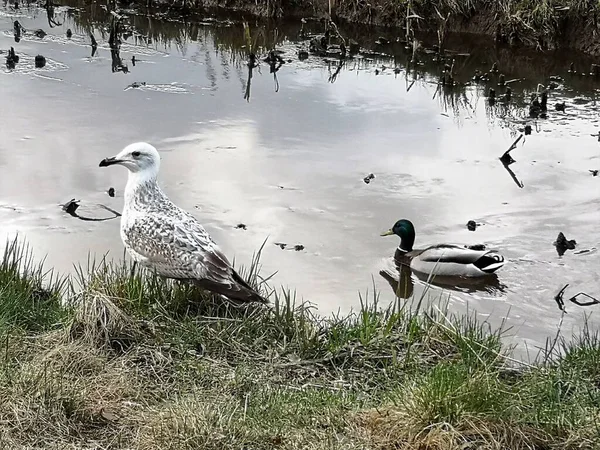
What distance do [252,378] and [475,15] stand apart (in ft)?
41.8

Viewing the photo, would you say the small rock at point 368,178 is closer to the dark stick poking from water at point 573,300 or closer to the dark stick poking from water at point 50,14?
the dark stick poking from water at point 573,300

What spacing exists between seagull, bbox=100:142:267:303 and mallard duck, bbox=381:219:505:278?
2.46 m

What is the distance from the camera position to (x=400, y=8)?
1612 centimetres

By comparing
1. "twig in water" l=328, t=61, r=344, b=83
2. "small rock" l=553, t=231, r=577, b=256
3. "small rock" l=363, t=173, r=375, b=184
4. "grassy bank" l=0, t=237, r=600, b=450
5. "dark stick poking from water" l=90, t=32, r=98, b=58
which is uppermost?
A: "dark stick poking from water" l=90, t=32, r=98, b=58

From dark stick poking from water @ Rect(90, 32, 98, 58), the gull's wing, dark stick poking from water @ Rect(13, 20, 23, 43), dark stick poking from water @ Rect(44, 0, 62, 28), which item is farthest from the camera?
dark stick poking from water @ Rect(44, 0, 62, 28)

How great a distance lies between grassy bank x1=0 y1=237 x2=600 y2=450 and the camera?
12.6 ft

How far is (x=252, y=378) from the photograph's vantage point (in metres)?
4.53

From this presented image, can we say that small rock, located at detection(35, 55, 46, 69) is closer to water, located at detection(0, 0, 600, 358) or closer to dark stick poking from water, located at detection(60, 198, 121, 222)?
water, located at detection(0, 0, 600, 358)

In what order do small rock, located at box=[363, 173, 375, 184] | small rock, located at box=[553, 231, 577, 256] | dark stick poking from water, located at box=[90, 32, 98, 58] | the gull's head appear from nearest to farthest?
the gull's head < small rock, located at box=[553, 231, 577, 256] < small rock, located at box=[363, 173, 375, 184] < dark stick poking from water, located at box=[90, 32, 98, 58]

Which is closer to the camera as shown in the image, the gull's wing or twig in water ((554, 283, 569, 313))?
the gull's wing

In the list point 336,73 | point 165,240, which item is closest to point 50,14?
point 336,73

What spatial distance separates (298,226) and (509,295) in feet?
6.66

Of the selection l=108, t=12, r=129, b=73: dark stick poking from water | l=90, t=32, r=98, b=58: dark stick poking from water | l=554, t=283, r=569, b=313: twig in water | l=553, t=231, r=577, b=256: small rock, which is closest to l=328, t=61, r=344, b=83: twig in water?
l=108, t=12, r=129, b=73: dark stick poking from water

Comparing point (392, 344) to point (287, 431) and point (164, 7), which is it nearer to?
point (287, 431)
